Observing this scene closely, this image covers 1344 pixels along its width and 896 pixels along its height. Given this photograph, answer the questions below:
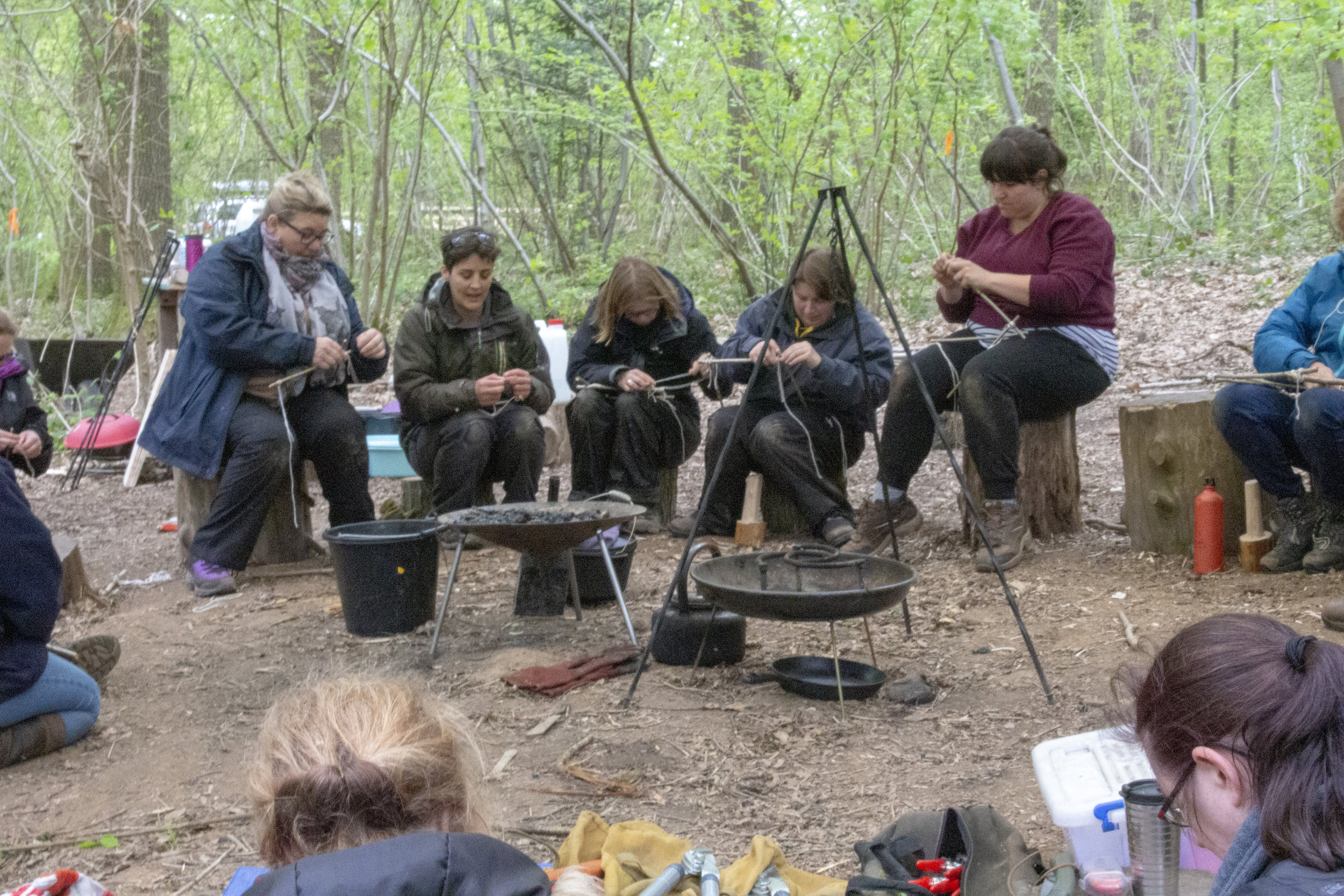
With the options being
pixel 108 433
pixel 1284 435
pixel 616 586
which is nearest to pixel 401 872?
pixel 616 586

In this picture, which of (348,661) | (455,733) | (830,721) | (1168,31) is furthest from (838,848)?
(1168,31)

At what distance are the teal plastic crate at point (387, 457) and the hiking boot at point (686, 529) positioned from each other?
172 centimetres

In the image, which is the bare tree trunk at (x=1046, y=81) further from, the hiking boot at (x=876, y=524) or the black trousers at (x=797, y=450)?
the hiking boot at (x=876, y=524)

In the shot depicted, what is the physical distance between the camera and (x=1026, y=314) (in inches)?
192

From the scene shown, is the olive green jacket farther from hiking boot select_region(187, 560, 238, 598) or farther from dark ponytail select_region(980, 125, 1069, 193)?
dark ponytail select_region(980, 125, 1069, 193)

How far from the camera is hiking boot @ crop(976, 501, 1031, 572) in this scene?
4785mm

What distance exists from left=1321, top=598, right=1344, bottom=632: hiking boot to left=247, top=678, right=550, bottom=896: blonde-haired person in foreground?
3.05 meters

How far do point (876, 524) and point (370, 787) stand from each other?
404cm

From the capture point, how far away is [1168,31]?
1310 centimetres

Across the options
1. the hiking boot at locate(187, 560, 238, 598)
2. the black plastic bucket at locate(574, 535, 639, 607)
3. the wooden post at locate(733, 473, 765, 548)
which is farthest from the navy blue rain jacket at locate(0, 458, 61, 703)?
the wooden post at locate(733, 473, 765, 548)

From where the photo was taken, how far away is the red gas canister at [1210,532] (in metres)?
4.43

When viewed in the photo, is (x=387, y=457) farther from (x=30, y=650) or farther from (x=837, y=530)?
(x=30, y=650)

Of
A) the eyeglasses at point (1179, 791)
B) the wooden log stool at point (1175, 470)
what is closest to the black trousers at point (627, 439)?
the wooden log stool at point (1175, 470)

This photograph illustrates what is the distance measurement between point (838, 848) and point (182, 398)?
3602 mm
